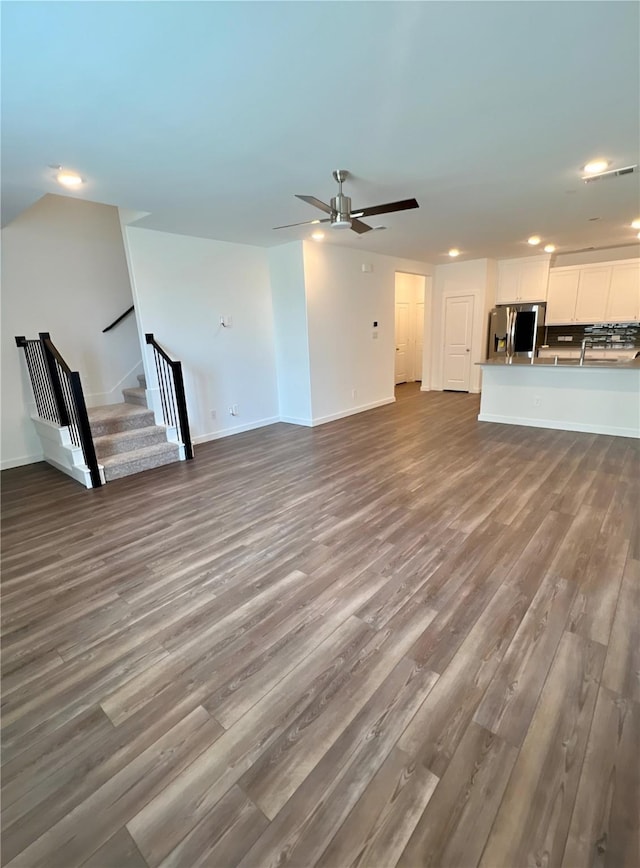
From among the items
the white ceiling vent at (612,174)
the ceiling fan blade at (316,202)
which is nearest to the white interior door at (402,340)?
the white ceiling vent at (612,174)

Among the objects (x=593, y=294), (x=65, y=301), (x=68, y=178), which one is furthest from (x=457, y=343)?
(x=68, y=178)

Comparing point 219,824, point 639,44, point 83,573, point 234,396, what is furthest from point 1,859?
point 234,396

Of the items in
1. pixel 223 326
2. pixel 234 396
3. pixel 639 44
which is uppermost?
pixel 639 44

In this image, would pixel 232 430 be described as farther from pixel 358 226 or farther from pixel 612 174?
pixel 612 174

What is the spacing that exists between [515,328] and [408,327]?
8.79 feet

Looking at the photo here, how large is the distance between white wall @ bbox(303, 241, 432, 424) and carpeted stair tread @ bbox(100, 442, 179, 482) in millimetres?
2322

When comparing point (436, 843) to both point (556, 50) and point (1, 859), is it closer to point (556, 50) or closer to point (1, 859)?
point (1, 859)

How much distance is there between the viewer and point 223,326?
557cm

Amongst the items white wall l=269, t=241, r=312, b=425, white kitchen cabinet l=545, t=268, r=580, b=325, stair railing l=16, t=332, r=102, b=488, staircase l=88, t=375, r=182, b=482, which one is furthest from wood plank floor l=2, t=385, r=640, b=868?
white kitchen cabinet l=545, t=268, r=580, b=325

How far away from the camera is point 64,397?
4.15m

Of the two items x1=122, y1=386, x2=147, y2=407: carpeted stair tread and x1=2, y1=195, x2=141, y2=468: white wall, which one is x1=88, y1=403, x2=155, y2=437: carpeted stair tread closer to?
x1=122, y1=386, x2=147, y2=407: carpeted stair tread

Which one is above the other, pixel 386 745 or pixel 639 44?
pixel 639 44

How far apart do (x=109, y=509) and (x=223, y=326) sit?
3.07m

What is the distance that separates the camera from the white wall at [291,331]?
5.68 m
